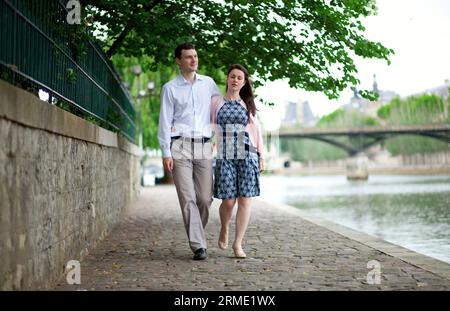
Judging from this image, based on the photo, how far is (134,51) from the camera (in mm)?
12828

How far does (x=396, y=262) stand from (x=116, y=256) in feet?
9.11

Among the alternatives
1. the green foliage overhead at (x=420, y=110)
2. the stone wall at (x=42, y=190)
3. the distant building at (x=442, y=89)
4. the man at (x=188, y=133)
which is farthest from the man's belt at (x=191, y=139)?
the distant building at (x=442, y=89)

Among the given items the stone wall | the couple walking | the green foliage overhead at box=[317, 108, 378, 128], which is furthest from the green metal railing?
the green foliage overhead at box=[317, 108, 378, 128]

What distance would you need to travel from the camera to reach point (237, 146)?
22.9ft

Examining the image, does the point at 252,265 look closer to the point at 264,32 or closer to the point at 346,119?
the point at 264,32

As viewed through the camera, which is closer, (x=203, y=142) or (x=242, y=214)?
(x=203, y=142)

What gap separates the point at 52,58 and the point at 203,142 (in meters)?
1.58

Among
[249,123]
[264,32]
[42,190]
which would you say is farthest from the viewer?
[264,32]

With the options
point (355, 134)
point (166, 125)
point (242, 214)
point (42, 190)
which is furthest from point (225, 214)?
point (355, 134)

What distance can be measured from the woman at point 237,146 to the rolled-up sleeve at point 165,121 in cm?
44

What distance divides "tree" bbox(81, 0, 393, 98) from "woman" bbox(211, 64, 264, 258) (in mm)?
4086

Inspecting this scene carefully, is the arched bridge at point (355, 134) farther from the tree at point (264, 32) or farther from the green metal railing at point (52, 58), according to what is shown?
the green metal railing at point (52, 58)

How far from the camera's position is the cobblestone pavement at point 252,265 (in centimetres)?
559

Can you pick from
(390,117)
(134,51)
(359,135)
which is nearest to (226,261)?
(134,51)
